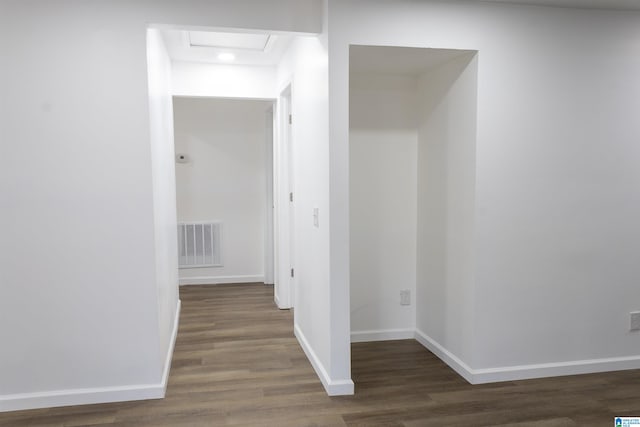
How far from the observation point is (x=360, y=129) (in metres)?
3.77

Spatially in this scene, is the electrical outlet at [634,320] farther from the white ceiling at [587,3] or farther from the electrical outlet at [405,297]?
the white ceiling at [587,3]

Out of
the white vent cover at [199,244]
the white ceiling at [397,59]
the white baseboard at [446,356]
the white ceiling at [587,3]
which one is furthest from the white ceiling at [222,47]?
the white baseboard at [446,356]

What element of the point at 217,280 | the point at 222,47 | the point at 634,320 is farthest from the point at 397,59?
the point at 217,280

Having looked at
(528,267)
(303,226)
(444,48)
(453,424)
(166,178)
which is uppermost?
(444,48)

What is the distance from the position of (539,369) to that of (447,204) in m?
1.26

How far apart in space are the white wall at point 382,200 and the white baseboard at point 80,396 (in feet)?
5.42

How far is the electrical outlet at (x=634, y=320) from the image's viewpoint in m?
3.31

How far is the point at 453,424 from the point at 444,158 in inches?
69.2

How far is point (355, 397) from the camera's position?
292 centimetres

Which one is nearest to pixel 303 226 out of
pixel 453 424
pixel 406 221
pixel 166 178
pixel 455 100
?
pixel 406 221

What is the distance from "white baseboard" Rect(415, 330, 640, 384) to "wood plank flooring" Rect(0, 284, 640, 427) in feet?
0.16

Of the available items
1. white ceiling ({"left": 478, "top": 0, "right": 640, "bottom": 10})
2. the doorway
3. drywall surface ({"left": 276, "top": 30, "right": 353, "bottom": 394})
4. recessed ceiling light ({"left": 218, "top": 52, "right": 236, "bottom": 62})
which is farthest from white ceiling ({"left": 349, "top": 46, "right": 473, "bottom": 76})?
recessed ceiling light ({"left": 218, "top": 52, "right": 236, "bottom": 62})

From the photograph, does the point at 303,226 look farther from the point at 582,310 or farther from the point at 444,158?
the point at 582,310

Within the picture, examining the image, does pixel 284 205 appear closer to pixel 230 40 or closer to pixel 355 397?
pixel 230 40
